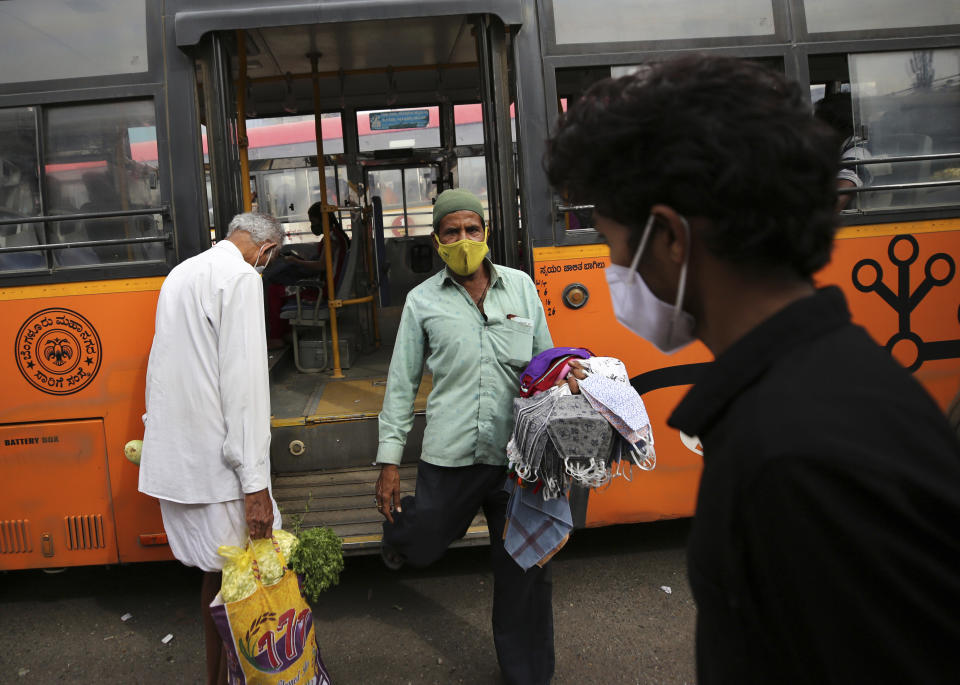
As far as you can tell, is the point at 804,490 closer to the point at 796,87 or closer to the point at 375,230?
the point at 796,87

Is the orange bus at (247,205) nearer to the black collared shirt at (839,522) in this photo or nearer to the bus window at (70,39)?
the bus window at (70,39)

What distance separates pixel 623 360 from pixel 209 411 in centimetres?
196

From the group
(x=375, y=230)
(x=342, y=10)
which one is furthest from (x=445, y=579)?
(x=375, y=230)

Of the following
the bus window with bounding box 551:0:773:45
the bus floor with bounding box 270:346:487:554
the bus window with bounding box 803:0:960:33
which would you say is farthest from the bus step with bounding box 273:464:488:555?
the bus window with bounding box 803:0:960:33

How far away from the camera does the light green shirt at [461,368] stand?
270 cm

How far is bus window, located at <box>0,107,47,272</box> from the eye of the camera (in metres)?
3.33

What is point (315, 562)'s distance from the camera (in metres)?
2.65

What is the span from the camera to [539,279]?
11.5 feet

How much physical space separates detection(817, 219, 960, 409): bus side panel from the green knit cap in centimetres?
191

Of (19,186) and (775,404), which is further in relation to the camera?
(19,186)

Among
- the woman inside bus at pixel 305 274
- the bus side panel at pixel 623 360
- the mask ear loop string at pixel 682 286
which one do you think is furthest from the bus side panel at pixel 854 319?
the woman inside bus at pixel 305 274

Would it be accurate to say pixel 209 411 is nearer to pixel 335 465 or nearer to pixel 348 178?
pixel 335 465

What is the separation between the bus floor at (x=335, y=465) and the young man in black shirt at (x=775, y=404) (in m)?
2.79

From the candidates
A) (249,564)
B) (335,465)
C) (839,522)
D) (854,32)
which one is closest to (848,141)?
(854,32)
